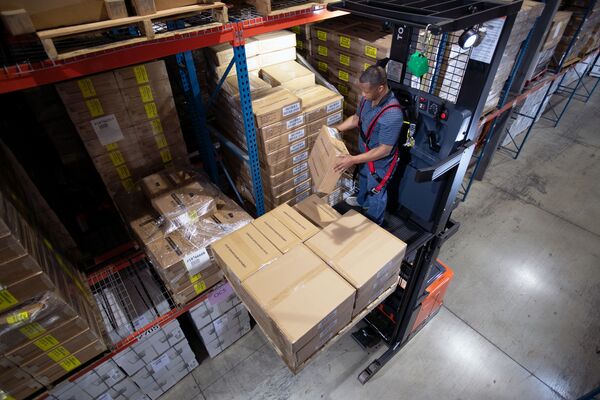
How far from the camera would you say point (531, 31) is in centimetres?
472

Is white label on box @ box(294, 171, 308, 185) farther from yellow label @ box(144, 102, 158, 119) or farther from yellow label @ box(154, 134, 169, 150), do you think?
yellow label @ box(144, 102, 158, 119)

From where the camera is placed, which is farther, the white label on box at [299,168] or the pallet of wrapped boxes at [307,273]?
the white label on box at [299,168]

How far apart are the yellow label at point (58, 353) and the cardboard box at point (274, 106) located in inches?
98.1

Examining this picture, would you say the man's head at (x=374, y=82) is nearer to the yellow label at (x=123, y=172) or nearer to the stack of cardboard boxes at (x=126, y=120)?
the stack of cardboard boxes at (x=126, y=120)

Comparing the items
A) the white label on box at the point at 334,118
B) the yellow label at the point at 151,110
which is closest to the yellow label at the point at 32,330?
the yellow label at the point at 151,110

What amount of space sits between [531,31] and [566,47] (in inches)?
73.0

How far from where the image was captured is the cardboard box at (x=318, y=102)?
382 cm

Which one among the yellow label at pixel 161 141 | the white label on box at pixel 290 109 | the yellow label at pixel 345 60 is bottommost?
the yellow label at pixel 161 141

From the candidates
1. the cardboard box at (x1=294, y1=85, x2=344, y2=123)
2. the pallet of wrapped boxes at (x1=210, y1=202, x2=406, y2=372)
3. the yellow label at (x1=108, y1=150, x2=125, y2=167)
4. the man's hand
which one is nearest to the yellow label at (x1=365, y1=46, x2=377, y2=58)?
the cardboard box at (x1=294, y1=85, x2=344, y2=123)

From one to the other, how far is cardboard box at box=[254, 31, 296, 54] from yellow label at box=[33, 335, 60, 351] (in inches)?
136

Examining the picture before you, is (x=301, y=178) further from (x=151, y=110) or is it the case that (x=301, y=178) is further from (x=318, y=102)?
(x=151, y=110)

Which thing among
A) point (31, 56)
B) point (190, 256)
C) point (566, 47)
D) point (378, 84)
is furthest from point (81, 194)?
point (566, 47)

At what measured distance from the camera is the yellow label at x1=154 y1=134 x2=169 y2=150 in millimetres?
3535

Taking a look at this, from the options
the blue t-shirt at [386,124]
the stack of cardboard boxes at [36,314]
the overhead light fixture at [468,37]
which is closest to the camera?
the overhead light fixture at [468,37]
